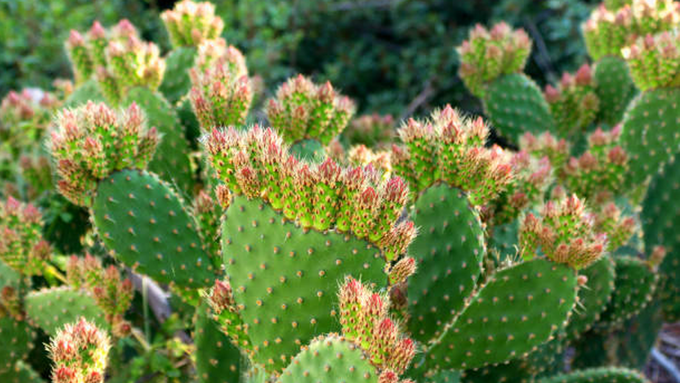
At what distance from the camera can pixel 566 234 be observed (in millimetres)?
1362

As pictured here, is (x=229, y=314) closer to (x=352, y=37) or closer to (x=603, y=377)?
(x=603, y=377)

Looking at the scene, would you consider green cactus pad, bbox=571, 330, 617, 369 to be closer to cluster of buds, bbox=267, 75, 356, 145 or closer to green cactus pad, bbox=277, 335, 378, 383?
cluster of buds, bbox=267, 75, 356, 145

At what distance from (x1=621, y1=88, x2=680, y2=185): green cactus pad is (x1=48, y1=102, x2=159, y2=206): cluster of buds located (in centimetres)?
136

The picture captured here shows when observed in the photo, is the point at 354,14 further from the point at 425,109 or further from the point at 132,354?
the point at 132,354

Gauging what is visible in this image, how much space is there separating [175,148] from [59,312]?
0.46 m

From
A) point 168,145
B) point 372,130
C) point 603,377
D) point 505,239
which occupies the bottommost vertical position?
point 603,377

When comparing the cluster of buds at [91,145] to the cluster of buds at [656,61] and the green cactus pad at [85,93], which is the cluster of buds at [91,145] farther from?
the cluster of buds at [656,61]

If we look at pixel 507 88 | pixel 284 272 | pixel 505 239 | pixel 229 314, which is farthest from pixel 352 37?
pixel 284 272

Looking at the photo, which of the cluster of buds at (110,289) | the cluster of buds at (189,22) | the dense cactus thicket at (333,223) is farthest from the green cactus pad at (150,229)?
the cluster of buds at (189,22)

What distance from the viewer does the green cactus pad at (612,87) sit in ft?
7.79

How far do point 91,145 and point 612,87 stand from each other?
5.80 feet

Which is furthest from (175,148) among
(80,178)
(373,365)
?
(373,365)

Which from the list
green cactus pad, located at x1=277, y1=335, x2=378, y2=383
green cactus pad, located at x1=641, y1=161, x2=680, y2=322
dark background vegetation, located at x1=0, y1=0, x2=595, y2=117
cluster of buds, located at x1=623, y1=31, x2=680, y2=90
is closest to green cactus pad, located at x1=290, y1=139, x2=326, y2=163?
green cactus pad, located at x1=277, y1=335, x2=378, y2=383

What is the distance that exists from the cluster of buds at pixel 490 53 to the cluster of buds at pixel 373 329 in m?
1.48
